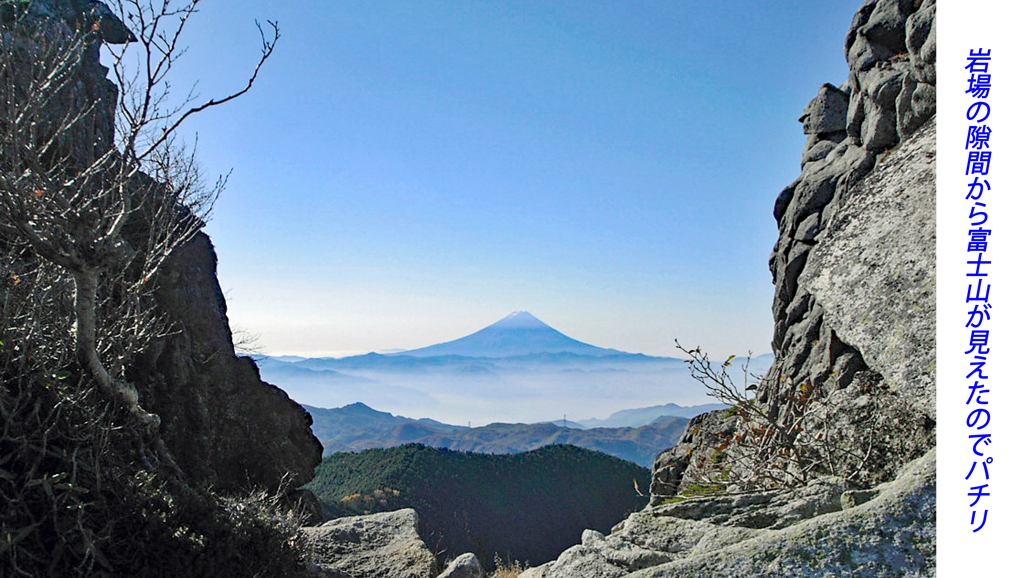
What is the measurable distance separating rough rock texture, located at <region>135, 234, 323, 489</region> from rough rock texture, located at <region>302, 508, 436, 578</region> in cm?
196

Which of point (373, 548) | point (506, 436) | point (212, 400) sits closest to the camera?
point (373, 548)

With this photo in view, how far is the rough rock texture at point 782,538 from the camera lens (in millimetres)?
3523

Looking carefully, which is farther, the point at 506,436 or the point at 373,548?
the point at 506,436

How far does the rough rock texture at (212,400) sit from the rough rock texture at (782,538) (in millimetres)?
7362

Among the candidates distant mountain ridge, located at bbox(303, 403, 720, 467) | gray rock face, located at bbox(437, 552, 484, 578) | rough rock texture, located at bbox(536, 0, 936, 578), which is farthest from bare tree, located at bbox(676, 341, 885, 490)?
distant mountain ridge, located at bbox(303, 403, 720, 467)

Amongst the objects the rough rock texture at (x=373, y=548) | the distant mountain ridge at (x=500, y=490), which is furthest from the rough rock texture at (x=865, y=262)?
the distant mountain ridge at (x=500, y=490)

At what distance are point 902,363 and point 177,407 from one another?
9.78 metres

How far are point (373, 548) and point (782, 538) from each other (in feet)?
20.5

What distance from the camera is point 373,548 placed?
8641 mm

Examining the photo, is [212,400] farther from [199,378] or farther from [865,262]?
[865,262]

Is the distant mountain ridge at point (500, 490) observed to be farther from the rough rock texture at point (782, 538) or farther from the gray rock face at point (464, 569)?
the rough rock texture at point (782, 538)

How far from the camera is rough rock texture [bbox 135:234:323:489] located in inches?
399

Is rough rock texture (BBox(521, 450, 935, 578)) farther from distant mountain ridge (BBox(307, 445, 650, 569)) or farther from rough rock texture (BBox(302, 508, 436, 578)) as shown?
distant mountain ridge (BBox(307, 445, 650, 569))

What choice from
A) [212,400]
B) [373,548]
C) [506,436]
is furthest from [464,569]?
[506,436]
